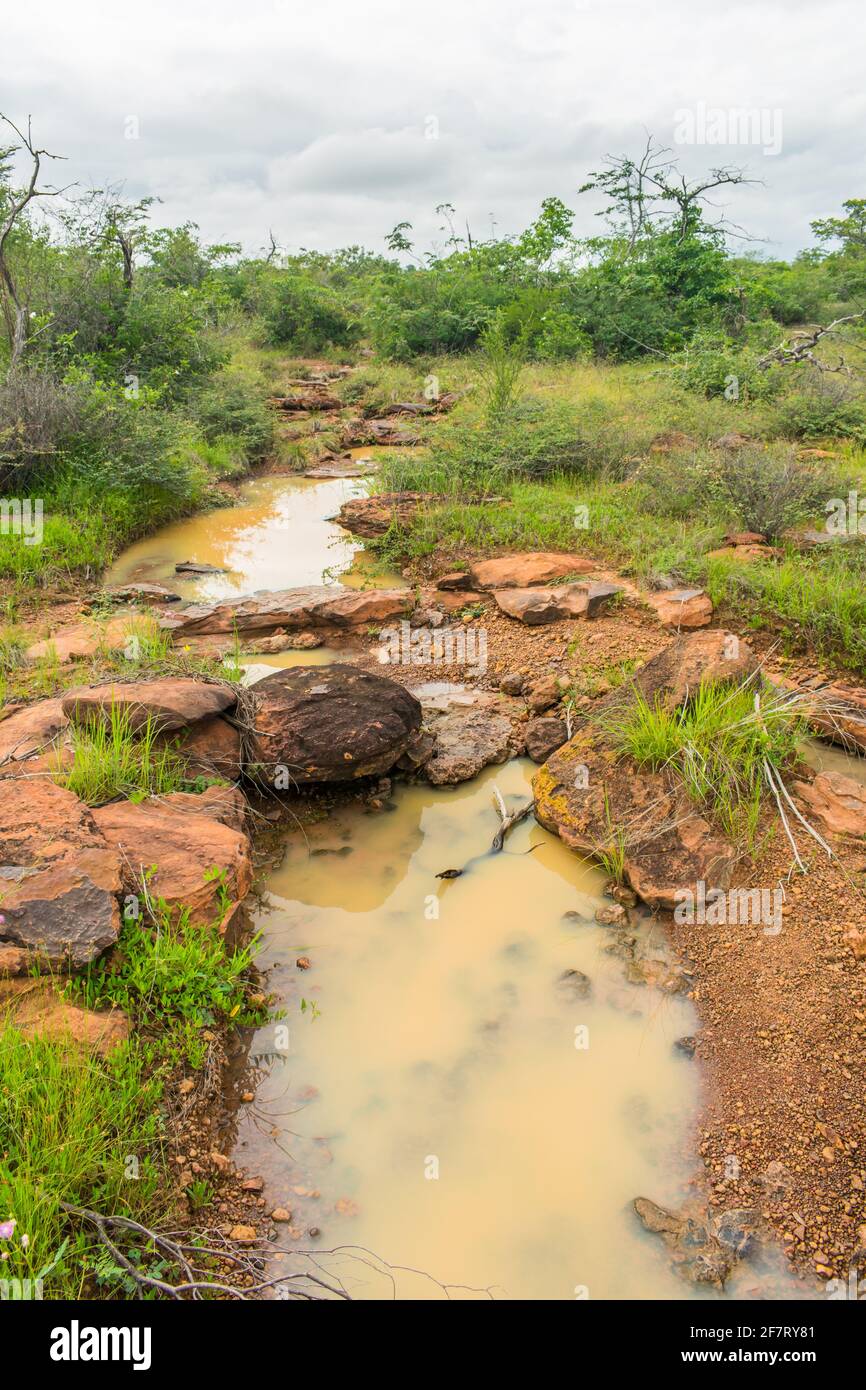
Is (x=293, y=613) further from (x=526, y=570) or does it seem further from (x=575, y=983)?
(x=575, y=983)

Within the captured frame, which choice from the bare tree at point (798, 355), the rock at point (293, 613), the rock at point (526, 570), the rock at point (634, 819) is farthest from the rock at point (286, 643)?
the bare tree at point (798, 355)

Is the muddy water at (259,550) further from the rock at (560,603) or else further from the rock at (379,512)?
the rock at (560,603)

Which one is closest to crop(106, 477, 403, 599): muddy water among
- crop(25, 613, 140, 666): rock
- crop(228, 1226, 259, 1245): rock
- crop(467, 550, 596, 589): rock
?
crop(467, 550, 596, 589): rock

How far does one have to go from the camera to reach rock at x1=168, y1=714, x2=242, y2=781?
3.83 m

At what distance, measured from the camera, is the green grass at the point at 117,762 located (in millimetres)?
3402

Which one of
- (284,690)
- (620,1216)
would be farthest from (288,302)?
(620,1216)

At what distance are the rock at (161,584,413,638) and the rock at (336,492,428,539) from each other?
4.62 ft

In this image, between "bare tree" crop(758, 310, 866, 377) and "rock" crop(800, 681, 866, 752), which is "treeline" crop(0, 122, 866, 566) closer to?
"bare tree" crop(758, 310, 866, 377)

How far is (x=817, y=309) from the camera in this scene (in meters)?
16.1

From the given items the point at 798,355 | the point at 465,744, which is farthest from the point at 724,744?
the point at 798,355

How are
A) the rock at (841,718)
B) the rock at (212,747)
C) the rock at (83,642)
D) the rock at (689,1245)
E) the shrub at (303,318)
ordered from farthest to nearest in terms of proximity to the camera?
1. the shrub at (303,318)
2. the rock at (83,642)
3. the rock at (841,718)
4. the rock at (212,747)
5. the rock at (689,1245)

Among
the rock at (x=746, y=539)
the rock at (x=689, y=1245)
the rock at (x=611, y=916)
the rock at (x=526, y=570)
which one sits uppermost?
the rock at (x=746, y=539)

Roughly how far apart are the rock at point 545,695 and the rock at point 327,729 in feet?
2.90

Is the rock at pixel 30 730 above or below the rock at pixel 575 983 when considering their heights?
above
